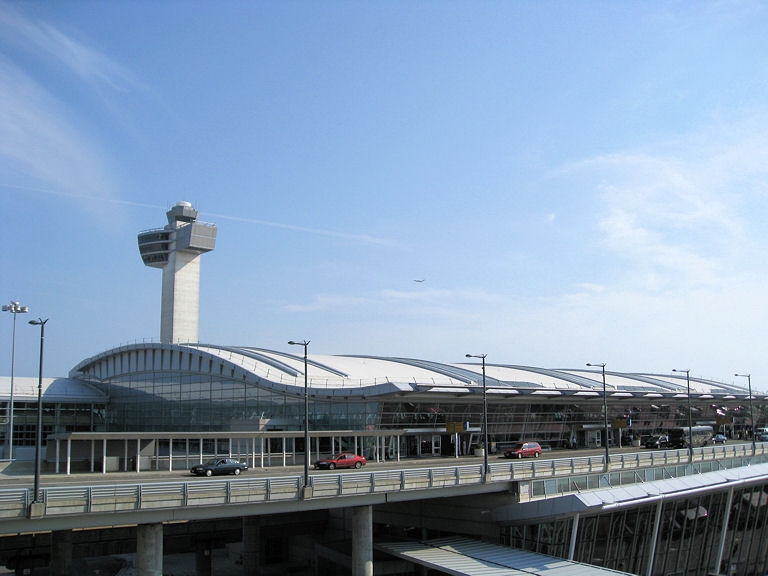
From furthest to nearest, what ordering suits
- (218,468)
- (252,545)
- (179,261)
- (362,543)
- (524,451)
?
1. (179,261)
2. (524,451)
3. (252,545)
4. (218,468)
5. (362,543)

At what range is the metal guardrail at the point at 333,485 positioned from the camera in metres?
27.5

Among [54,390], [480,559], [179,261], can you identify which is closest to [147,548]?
[480,559]

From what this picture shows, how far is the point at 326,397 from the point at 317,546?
1611cm

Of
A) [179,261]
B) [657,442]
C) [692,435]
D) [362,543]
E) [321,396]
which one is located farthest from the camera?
[179,261]

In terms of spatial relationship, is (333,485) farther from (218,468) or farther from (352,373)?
(352,373)

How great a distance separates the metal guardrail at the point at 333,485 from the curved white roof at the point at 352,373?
1854 centimetres

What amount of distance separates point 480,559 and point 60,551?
90.6ft

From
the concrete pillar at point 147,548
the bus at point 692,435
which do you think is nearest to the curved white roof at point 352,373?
the bus at point 692,435

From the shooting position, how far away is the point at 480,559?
38000 millimetres

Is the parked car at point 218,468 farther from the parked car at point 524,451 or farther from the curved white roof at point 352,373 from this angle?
the parked car at point 524,451

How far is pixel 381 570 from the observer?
42000mm

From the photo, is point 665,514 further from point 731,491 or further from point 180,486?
point 180,486

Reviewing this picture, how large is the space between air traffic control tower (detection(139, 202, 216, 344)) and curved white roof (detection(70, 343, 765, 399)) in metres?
13.4

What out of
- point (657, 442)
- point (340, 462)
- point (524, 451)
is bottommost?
point (657, 442)
